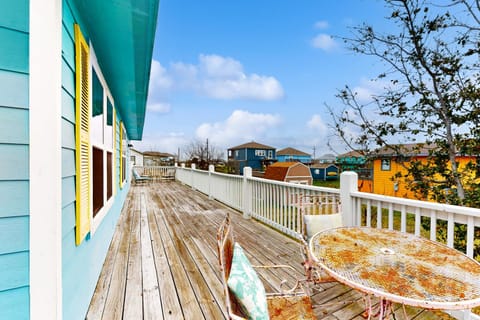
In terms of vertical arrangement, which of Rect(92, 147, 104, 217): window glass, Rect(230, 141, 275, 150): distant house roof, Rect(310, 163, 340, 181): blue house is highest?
Rect(230, 141, 275, 150): distant house roof

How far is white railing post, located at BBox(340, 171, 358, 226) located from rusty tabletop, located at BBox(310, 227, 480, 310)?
0.76 m

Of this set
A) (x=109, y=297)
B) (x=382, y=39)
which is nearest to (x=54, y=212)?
(x=109, y=297)

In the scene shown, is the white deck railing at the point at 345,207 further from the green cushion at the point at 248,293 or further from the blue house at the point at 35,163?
the blue house at the point at 35,163

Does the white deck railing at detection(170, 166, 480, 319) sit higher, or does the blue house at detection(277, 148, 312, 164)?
the blue house at detection(277, 148, 312, 164)

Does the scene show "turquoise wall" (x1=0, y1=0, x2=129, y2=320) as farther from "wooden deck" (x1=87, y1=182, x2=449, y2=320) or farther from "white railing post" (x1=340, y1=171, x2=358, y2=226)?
"white railing post" (x1=340, y1=171, x2=358, y2=226)

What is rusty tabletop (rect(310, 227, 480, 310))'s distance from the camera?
3.56 feet

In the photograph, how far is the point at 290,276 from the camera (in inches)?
98.6

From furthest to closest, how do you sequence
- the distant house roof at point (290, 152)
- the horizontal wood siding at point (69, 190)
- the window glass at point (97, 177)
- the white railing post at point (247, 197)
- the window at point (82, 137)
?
1. the distant house roof at point (290, 152)
2. the white railing post at point (247, 197)
3. the window glass at point (97, 177)
4. the window at point (82, 137)
5. the horizontal wood siding at point (69, 190)

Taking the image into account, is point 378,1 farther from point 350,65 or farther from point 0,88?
point 0,88

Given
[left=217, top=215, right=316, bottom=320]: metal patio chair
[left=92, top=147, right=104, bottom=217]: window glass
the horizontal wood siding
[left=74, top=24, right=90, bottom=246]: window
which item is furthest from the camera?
[left=92, top=147, right=104, bottom=217]: window glass

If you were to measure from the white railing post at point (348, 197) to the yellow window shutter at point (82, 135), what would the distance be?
2.65m

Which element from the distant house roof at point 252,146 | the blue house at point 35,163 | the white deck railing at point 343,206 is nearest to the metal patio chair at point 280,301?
the blue house at point 35,163

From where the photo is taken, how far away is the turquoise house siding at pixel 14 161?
3.35ft

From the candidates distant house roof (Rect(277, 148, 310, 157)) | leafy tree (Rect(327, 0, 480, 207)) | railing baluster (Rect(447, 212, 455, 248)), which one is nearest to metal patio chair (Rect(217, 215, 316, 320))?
railing baluster (Rect(447, 212, 455, 248))
